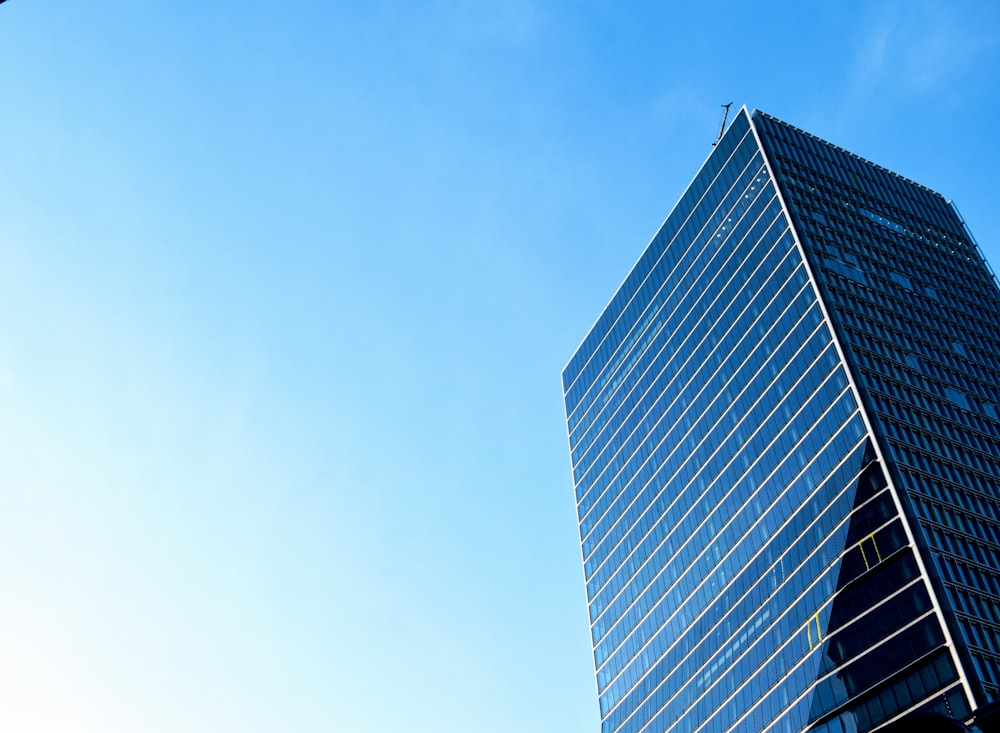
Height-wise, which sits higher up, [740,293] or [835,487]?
[740,293]

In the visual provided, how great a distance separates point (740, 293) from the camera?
128750mm

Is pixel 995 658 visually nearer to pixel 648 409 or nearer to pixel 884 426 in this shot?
pixel 884 426

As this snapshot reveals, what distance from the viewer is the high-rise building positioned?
290 ft

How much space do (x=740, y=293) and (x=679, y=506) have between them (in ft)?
90.8

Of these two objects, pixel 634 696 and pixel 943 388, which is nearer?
pixel 943 388

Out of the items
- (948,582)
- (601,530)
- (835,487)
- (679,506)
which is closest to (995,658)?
(948,582)

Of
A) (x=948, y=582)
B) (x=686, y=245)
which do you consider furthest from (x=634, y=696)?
(x=686, y=245)

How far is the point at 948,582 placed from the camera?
283ft

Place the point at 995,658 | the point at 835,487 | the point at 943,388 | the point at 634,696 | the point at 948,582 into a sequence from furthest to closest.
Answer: the point at 634,696 < the point at 943,388 < the point at 835,487 < the point at 948,582 < the point at 995,658

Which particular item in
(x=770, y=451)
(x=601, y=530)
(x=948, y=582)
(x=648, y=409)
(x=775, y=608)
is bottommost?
(x=948, y=582)

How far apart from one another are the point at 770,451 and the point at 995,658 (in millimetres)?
34715

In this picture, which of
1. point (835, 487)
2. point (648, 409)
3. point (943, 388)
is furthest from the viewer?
point (648, 409)

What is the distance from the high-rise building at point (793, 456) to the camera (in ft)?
290

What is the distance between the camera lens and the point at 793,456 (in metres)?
107
